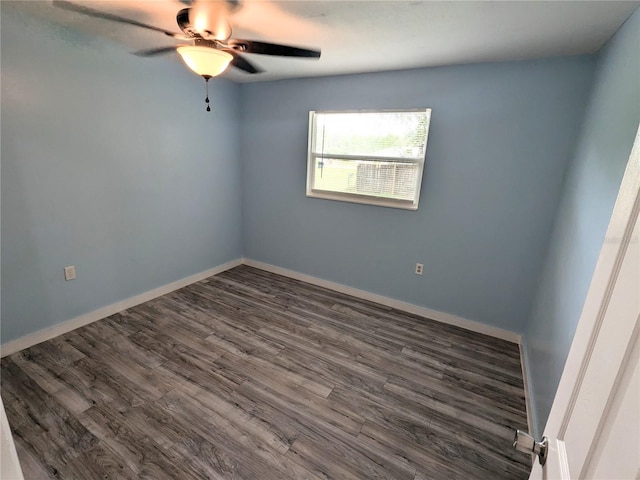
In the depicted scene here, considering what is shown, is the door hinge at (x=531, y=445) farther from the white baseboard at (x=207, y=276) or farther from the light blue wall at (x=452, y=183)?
the white baseboard at (x=207, y=276)

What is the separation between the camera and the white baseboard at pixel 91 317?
223cm

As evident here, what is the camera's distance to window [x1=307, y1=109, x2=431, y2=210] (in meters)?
2.82

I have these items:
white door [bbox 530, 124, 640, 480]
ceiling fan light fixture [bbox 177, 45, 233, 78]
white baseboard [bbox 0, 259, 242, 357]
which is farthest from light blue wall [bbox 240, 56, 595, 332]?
white door [bbox 530, 124, 640, 480]

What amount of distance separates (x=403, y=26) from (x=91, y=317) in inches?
131

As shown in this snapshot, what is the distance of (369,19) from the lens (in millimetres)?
1740

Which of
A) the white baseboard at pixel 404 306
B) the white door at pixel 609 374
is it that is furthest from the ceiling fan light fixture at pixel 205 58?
the white baseboard at pixel 404 306

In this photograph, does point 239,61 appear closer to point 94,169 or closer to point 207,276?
point 94,169

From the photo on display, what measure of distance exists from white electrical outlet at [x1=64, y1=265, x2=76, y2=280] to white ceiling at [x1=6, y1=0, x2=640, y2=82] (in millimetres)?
1798

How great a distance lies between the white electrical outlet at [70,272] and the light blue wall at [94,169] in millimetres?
45

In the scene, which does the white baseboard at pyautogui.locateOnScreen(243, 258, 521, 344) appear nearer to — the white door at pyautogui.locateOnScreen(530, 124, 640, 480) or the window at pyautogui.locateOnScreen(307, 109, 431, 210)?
the window at pyautogui.locateOnScreen(307, 109, 431, 210)

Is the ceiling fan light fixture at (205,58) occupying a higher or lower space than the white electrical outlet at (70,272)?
higher

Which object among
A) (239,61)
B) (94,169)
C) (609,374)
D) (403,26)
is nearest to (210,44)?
(239,61)

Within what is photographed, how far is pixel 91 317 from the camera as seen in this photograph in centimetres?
265

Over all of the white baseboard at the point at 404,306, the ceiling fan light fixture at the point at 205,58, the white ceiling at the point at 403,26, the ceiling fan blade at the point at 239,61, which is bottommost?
the white baseboard at the point at 404,306
